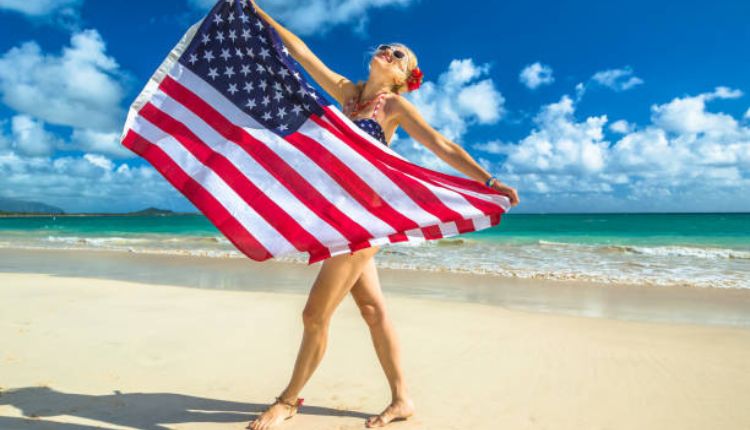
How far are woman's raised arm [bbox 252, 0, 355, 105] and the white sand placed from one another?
2.06m

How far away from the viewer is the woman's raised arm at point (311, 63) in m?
A: 3.20

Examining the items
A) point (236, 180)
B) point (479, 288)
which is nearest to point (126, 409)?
point (236, 180)

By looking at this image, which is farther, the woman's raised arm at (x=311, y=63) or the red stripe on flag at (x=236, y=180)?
the woman's raised arm at (x=311, y=63)

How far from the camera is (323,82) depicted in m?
3.25

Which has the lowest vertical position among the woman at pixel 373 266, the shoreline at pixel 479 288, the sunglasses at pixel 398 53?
the shoreline at pixel 479 288

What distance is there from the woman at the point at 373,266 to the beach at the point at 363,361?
20 cm

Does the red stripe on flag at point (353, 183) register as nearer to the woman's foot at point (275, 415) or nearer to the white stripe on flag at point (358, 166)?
the white stripe on flag at point (358, 166)

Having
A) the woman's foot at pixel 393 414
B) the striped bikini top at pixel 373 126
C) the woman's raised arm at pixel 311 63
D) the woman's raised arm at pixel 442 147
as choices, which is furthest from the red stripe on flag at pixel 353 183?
the woman's foot at pixel 393 414

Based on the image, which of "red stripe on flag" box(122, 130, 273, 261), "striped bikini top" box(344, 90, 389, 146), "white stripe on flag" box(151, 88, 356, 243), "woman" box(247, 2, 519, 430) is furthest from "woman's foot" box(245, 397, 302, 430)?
"striped bikini top" box(344, 90, 389, 146)

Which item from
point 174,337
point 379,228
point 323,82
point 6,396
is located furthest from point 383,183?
point 174,337

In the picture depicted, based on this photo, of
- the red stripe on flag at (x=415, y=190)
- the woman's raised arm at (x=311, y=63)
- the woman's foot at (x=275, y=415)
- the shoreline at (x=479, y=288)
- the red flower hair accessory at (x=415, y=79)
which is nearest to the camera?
the red stripe on flag at (x=415, y=190)

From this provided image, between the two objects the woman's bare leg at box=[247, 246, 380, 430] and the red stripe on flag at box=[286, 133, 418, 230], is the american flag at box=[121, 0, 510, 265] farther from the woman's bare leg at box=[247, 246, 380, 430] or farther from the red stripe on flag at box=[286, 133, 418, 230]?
the woman's bare leg at box=[247, 246, 380, 430]

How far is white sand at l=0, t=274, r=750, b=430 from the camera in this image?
313cm

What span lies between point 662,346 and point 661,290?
5.06 m
